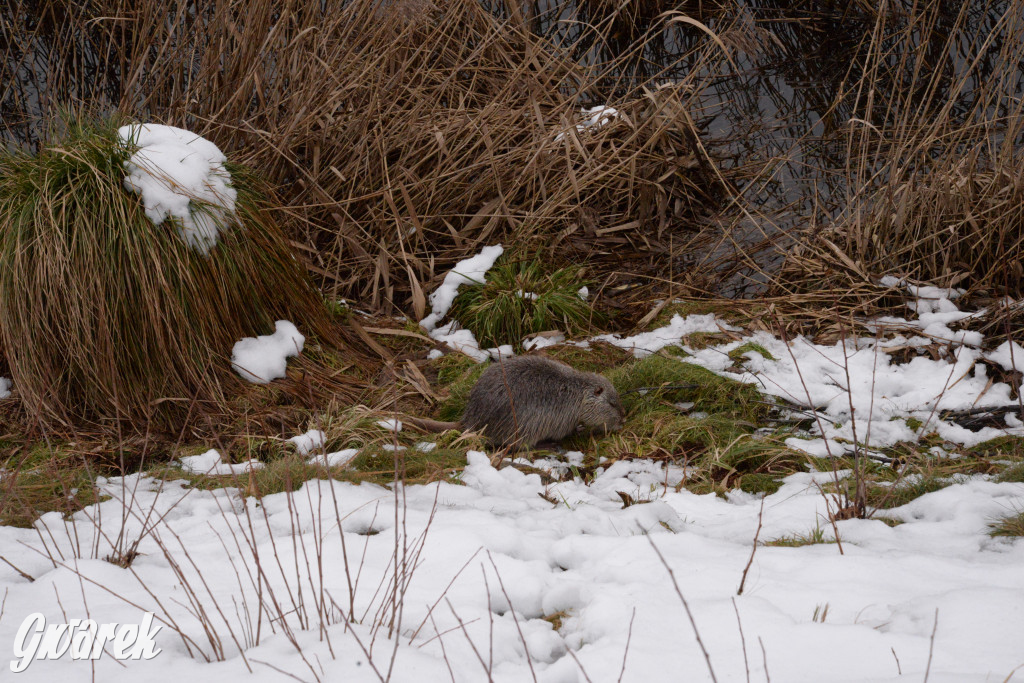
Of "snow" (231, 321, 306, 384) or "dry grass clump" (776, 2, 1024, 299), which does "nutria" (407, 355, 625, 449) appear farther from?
"dry grass clump" (776, 2, 1024, 299)

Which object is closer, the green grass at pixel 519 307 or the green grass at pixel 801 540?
the green grass at pixel 801 540

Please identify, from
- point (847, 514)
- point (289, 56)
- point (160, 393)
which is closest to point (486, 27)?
point (289, 56)

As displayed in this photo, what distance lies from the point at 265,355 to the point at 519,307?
4.90ft

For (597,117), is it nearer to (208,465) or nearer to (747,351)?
(747,351)

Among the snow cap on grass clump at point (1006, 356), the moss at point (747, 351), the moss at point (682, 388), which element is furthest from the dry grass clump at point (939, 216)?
the moss at point (682, 388)

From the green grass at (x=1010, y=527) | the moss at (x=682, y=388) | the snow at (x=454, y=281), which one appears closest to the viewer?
the green grass at (x=1010, y=527)

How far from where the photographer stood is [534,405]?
340 centimetres

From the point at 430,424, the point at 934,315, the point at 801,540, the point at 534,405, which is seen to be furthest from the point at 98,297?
the point at 934,315

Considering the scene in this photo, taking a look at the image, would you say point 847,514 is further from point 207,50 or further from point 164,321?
point 207,50

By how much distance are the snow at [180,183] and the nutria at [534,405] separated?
4.27 feet

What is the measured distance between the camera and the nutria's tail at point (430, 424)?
3.47m

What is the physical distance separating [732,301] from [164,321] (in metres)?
3.11

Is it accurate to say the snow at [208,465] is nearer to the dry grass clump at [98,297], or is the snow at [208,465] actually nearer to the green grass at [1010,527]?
the dry grass clump at [98,297]

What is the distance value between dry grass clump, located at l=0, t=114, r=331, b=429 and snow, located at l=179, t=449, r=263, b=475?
0.23 meters
